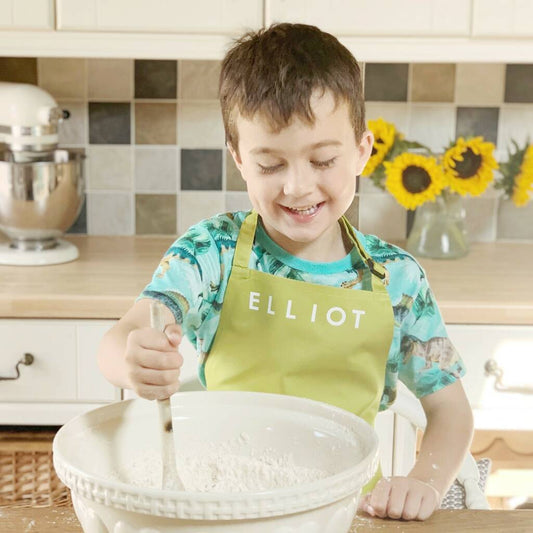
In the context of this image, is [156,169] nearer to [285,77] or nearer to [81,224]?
[81,224]

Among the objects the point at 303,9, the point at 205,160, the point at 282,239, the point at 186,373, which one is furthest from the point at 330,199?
the point at 205,160

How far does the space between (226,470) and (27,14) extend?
4.55 feet

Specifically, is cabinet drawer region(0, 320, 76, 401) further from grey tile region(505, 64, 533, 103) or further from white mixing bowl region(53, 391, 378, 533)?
grey tile region(505, 64, 533, 103)

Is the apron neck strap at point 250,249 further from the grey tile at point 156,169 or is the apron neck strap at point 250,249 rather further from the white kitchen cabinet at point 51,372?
the grey tile at point 156,169

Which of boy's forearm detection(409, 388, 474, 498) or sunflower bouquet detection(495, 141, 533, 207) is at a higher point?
sunflower bouquet detection(495, 141, 533, 207)

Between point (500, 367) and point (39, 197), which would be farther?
point (39, 197)

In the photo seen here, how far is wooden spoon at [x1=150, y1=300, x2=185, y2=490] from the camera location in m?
0.79

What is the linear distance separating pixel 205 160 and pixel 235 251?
118cm

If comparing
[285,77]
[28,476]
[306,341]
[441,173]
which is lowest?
[28,476]

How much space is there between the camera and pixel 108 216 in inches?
94.2

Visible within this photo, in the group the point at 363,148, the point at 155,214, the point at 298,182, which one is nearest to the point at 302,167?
the point at 298,182

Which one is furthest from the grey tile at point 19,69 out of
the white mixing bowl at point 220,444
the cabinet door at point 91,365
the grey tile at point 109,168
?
the white mixing bowl at point 220,444

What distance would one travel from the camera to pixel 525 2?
1.96m

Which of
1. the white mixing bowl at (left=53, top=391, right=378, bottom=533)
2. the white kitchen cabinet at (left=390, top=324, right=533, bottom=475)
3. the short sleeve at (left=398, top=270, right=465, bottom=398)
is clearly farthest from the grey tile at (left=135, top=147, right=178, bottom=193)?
the white mixing bowl at (left=53, top=391, right=378, bottom=533)
